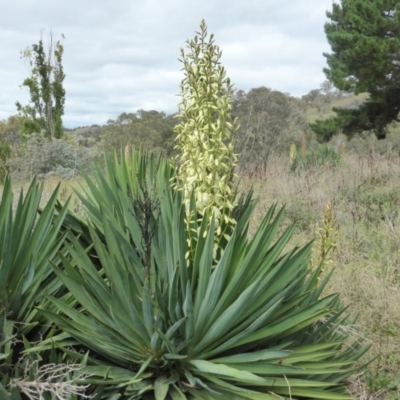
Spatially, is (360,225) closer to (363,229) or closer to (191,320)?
(363,229)

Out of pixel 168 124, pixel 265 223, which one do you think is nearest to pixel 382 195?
pixel 265 223

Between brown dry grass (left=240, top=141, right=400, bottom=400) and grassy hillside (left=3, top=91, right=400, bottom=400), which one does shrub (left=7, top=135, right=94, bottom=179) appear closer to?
grassy hillside (left=3, top=91, right=400, bottom=400)

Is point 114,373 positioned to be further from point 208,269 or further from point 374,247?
point 374,247

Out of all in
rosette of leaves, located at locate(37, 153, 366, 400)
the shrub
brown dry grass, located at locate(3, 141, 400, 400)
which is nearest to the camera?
rosette of leaves, located at locate(37, 153, 366, 400)

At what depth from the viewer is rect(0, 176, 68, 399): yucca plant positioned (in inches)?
81.4

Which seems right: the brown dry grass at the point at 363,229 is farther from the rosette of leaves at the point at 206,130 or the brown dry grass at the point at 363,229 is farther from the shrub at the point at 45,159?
the shrub at the point at 45,159

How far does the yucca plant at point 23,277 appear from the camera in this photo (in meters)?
2.07

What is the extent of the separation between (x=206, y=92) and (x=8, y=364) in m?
1.40

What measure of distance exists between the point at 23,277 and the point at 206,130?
3.49ft

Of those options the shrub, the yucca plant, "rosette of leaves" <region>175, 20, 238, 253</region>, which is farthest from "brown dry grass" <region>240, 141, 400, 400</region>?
the shrub

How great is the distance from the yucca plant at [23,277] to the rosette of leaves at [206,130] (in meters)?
→ 0.76

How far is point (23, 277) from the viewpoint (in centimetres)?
222

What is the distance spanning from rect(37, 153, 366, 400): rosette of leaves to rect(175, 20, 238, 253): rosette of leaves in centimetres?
10

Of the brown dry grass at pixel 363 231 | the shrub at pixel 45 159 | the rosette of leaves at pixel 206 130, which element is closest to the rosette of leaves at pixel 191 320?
the rosette of leaves at pixel 206 130
